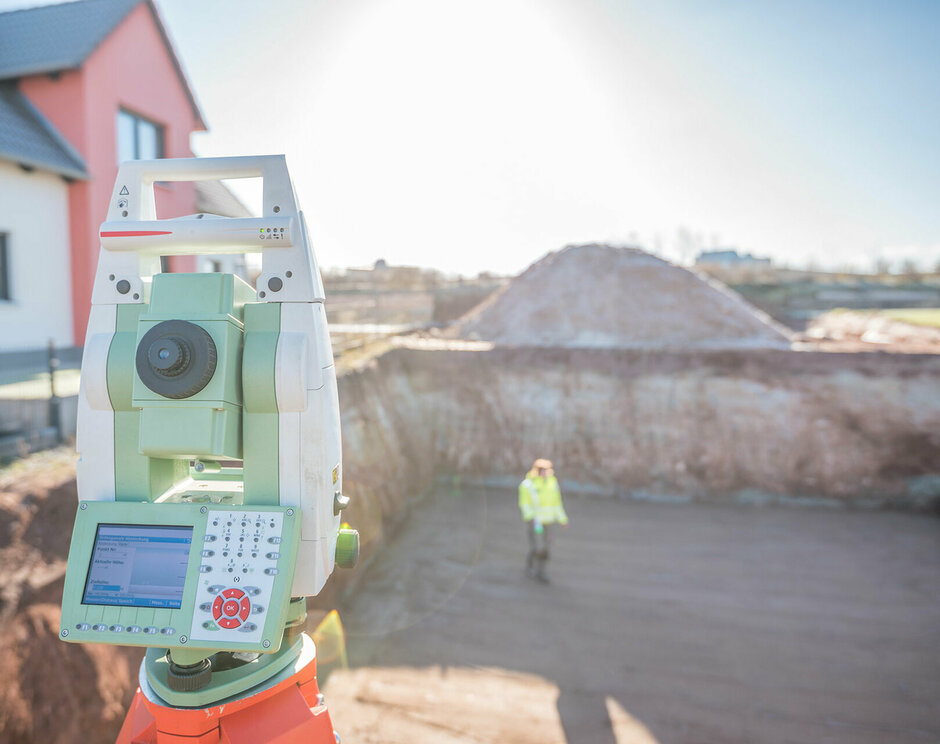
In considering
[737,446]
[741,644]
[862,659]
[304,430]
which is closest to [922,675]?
[862,659]

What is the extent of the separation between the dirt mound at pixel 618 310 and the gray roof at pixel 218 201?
22.0 feet

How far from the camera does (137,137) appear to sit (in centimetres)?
1259

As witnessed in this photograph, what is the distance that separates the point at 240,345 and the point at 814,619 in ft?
26.4

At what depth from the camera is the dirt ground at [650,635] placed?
5.54 m

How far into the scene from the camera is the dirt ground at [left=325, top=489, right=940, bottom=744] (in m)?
5.54

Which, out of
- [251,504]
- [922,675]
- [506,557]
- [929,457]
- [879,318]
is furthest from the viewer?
[879,318]

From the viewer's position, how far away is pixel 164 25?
42.8ft

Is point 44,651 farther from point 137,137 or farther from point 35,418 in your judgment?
point 137,137

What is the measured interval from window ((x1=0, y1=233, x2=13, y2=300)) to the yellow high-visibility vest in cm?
922

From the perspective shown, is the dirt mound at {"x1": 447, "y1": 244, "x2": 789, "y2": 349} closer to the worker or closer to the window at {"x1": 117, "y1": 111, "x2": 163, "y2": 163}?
the worker

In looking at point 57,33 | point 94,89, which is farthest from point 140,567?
point 57,33

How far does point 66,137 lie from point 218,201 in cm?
399

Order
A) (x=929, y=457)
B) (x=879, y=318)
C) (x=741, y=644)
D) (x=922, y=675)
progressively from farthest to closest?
(x=879, y=318) < (x=929, y=457) < (x=741, y=644) < (x=922, y=675)

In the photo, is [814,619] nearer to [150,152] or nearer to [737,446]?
[737,446]
